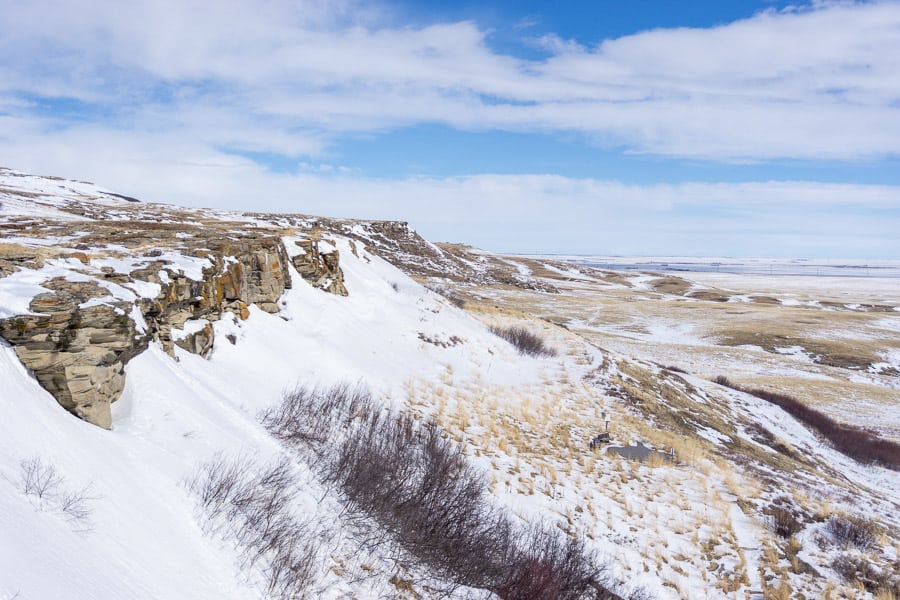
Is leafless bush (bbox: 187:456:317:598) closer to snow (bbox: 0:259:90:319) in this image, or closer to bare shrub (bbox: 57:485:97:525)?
bare shrub (bbox: 57:485:97:525)

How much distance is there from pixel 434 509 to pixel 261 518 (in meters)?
2.93

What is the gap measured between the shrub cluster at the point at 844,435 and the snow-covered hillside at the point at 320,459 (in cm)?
106

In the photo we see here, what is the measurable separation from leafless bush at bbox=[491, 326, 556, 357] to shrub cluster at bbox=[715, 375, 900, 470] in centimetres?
1202

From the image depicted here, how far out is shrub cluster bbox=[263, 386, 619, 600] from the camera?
20.9ft

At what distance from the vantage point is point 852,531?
10078 millimetres

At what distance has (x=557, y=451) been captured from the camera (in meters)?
13.1

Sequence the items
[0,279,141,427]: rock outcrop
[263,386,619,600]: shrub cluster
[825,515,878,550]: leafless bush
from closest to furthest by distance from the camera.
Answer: [0,279,141,427]: rock outcrop < [263,386,619,600]: shrub cluster < [825,515,878,550]: leafless bush

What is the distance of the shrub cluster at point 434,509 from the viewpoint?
6379 mm

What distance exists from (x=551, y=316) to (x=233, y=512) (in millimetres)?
48478

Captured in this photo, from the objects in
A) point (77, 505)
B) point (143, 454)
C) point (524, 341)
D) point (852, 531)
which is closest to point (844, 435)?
point (524, 341)

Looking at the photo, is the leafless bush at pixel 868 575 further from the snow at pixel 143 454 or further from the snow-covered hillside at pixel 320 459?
the snow at pixel 143 454

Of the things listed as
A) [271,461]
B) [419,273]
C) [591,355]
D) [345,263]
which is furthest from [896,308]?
[271,461]

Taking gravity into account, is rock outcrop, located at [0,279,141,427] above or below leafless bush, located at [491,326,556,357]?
above

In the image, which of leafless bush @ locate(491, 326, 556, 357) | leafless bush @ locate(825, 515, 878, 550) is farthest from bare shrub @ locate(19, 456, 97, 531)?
leafless bush @ locate(491, 326, 556, 357)
